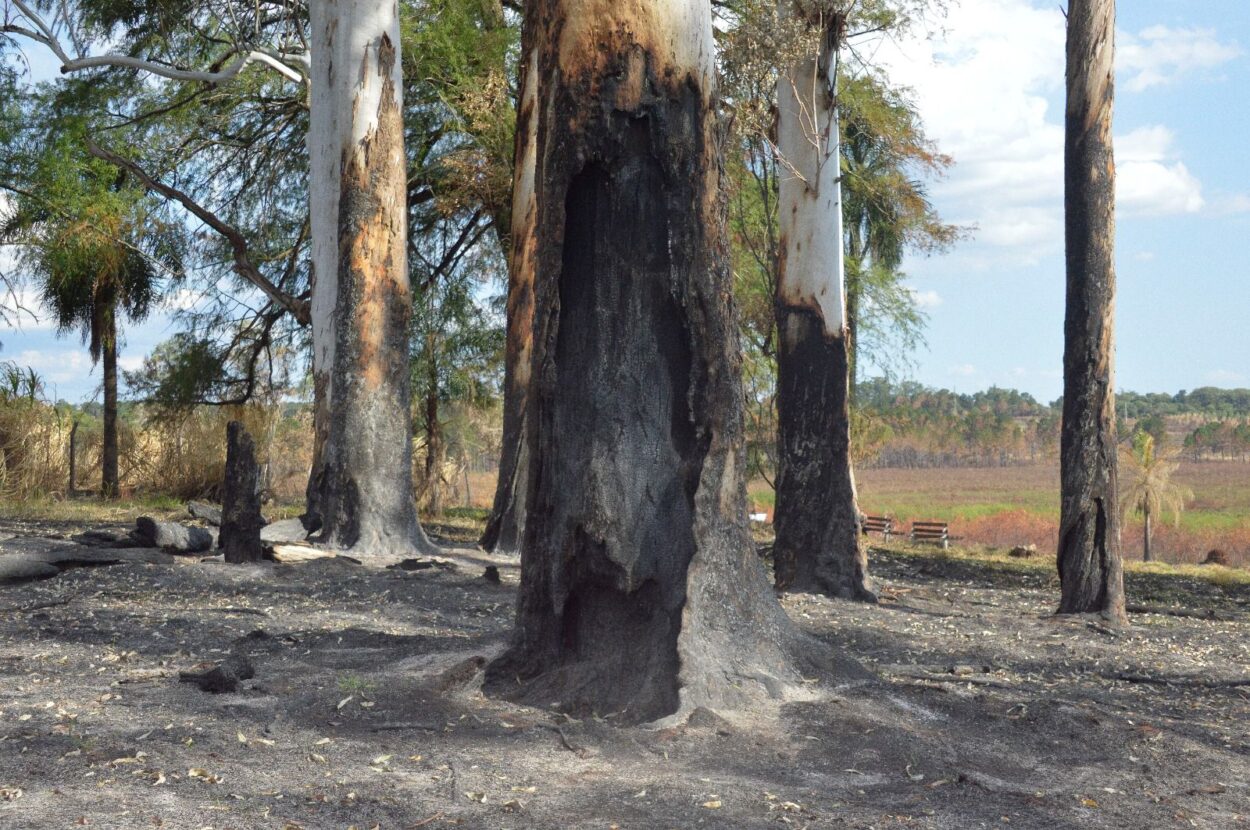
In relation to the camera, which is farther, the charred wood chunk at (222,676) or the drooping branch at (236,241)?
the drooping branch at (236,241)

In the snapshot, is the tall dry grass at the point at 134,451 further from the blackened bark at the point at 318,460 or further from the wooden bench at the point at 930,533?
the wooden bench at the point at 930,533

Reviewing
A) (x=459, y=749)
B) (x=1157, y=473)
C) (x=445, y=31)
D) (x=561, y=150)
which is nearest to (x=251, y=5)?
(x=445, y=31)

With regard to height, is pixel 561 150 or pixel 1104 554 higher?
pixel 561 150

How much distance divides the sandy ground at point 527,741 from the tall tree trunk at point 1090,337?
4.47 ft

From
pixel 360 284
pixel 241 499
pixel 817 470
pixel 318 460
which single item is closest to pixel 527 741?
pixel 817 470

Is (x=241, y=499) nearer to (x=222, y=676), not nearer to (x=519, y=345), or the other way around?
(x=519, y=345)

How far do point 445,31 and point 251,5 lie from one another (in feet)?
9.45

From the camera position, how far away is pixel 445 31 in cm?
1670

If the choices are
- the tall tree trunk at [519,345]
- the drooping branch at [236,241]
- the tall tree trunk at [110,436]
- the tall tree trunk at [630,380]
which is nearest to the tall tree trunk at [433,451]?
the drooping branch at [236,241]

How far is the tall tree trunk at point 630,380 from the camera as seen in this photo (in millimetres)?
4977

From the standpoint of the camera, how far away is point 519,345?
→ 12.0 meters

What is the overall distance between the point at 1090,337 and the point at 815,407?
6.61 ft

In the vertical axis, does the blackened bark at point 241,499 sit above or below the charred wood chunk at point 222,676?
above

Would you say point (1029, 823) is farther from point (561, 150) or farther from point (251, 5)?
point (251, 5)
